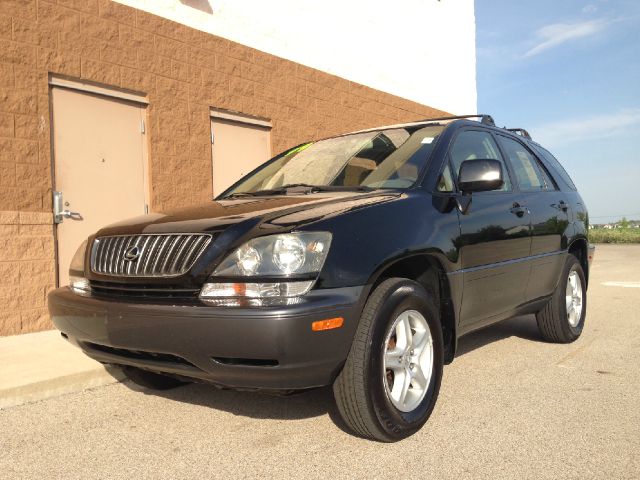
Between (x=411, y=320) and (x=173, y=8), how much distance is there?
6.10m

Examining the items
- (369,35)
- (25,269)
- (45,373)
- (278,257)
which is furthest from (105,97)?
(369,35)

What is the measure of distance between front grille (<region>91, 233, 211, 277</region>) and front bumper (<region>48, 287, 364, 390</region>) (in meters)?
0.18

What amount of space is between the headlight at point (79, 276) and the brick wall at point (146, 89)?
2952 millimetres

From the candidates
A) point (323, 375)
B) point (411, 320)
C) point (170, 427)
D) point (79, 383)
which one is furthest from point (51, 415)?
point (411, 320)

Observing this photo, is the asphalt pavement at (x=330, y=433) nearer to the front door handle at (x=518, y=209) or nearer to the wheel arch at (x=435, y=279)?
the wheel arch at (x=435, y=279)

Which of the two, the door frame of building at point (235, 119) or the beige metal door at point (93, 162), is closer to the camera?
the beige metal door at point (93, 162)

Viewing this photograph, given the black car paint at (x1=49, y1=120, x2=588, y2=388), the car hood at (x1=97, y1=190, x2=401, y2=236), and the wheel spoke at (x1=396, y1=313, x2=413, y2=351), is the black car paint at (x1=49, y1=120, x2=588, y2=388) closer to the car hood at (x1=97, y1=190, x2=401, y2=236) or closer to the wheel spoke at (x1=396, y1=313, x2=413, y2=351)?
the car hood at (x1=97, y1=190, x2=401, y2=236)

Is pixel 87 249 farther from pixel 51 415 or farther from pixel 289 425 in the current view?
pixel 289 425

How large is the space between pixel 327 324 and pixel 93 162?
507 centimetres

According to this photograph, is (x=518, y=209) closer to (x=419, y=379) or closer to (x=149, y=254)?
(x=419, y=379)

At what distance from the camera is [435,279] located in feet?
11.8

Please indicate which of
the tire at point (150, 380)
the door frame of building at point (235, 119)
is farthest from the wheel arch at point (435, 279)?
the door frame of building at point (235, 119)

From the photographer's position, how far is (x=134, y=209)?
726cm

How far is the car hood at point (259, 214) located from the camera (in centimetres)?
292
